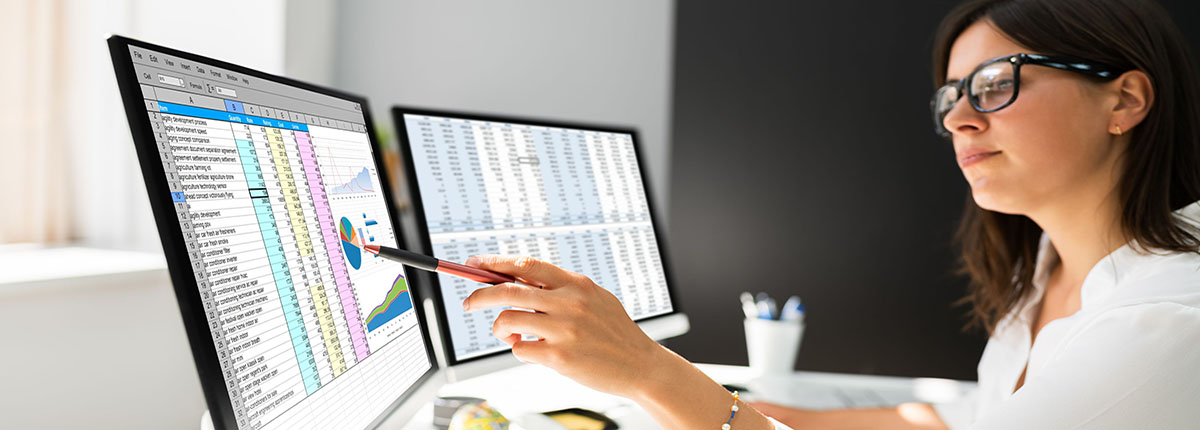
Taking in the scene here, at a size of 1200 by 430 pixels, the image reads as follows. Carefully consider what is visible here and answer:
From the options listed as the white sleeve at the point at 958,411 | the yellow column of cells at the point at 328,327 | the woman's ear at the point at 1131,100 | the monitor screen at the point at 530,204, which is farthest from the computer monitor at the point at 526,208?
the woman's ear at the point at 1131,100

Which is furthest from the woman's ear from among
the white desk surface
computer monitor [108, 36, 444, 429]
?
computer monitor [108, 36, 444, 429]

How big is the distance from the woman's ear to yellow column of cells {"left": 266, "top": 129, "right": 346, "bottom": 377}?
966 millimetres

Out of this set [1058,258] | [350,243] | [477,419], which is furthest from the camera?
[1058,258]

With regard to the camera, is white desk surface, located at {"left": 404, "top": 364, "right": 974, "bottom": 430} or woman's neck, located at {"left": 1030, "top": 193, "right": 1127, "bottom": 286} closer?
woman's neck, located at {"left": 1030, "top": 193, "right": 1127, "bottom": 286}

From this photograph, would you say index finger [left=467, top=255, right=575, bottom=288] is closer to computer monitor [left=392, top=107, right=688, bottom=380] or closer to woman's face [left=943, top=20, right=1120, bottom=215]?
computer monitor [left=392, top=107, right=688, bottom=380]

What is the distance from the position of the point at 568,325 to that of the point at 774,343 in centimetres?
92

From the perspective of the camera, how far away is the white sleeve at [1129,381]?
2.28 ft

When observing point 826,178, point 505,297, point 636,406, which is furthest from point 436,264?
point 826,178

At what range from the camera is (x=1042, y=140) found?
902 millimetres

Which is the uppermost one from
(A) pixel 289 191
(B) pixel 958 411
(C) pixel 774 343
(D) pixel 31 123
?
(D) pixel 31 123

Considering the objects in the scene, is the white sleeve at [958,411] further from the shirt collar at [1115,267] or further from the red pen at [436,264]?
the red pen at [436,264]

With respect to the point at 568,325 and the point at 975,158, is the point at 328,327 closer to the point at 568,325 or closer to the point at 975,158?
the point at 568,325

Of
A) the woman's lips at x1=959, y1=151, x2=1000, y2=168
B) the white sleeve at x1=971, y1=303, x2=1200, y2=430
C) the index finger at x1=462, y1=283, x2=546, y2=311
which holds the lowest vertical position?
the white sleeve at x1=971, y1=303, x2=1200, y2=430

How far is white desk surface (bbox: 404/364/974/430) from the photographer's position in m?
1.05
